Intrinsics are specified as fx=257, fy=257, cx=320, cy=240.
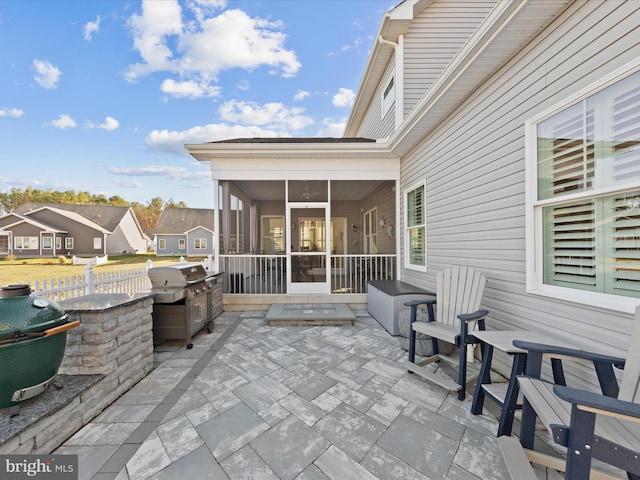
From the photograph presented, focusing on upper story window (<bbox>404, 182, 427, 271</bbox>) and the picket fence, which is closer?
the picket fence

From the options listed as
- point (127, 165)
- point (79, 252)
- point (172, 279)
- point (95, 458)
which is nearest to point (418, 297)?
point (172, 279)

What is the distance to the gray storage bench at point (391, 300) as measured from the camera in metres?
4.05

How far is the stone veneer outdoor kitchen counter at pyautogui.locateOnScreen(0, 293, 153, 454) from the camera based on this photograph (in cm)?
167

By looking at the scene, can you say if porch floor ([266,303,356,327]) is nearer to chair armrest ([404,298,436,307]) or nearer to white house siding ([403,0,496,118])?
chair armrest ([404,298,436,307])

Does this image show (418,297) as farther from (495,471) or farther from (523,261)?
(495,471)

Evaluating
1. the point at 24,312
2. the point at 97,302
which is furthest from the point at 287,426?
the point at 97,302

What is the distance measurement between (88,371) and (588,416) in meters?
3.45

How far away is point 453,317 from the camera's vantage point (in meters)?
3.03

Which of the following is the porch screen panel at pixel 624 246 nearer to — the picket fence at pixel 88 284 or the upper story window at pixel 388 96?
→ the picket fence at pixel 88 284

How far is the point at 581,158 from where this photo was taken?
6.93ft

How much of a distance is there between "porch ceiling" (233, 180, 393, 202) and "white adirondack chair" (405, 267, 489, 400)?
3989mm

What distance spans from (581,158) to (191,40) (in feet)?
36.1

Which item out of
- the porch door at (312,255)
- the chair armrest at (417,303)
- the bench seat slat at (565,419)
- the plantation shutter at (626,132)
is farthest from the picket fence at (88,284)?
the plantation shutter at (626,132)

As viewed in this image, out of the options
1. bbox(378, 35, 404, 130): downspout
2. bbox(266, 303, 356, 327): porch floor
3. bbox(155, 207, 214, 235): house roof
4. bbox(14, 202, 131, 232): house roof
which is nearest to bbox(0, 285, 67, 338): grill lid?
bbox(266, 303, 356, 327): porch floor
